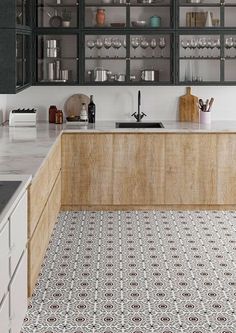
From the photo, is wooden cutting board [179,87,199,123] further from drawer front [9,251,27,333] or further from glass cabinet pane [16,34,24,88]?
drawer front [9,251,27,333]

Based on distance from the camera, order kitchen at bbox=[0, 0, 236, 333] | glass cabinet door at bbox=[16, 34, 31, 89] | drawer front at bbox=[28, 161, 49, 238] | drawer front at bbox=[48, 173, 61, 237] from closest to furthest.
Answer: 1. drawer front at bbox=[28, 161, 49, 238]
2. kitchen at bbox=[0, 0, 236, 333]
3. drawer front at bbox=[48, 173, 61, 237]
4. glass cabinet door at bbox=[16, 34, 31, 89]

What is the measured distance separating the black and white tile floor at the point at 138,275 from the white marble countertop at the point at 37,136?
829mm

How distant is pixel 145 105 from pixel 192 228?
191 centimetres

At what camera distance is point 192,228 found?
21.4 feet

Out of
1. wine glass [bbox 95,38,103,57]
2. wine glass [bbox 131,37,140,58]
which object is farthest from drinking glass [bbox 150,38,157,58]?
wine glass [bbox 95,38,103,57]

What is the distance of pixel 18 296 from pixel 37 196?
104 centimetres

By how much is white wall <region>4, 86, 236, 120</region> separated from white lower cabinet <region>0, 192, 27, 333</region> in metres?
3.74

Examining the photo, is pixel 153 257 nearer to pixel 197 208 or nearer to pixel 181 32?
pixel 197 208

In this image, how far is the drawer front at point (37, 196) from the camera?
4445mm

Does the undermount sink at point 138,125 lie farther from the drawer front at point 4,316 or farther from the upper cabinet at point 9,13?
the drawer front at point 4,316

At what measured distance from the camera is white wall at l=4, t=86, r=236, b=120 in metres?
7.87

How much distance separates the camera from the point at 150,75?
7652mm

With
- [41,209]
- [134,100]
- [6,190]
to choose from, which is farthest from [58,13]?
[6,190]

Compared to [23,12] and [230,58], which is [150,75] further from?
[23,12]
